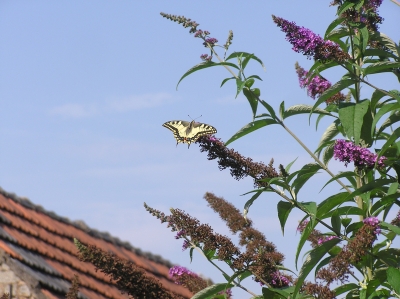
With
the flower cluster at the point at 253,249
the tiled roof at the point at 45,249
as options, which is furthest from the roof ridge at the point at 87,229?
the flower cluster at the point at 253,249

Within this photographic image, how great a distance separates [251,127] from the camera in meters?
2.99

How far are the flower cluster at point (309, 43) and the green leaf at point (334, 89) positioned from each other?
0.33 feet

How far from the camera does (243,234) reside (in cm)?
377

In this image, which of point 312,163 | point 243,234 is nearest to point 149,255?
point 243,234

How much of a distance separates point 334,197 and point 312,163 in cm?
37

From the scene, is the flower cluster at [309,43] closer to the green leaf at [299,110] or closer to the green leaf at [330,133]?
the green leaf at [299,110]

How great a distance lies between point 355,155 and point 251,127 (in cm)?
59

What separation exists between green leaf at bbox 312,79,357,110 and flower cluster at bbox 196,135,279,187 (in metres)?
0.35

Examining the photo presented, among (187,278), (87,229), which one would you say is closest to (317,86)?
(187,278)

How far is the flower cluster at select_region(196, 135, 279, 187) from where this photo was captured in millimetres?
2840

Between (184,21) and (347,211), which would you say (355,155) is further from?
(184,21)

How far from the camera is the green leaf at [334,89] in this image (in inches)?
106

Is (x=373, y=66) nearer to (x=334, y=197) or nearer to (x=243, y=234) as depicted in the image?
(x=334, y=197)

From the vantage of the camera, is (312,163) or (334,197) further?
(312,163)
